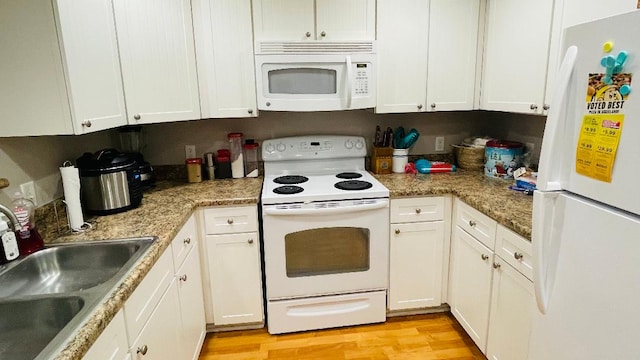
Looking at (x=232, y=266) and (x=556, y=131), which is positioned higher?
(x=556, y=131)

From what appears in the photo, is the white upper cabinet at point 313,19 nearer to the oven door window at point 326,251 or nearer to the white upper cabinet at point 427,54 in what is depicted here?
the white upper cabinet at point 427,54

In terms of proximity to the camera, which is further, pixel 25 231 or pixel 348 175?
pixel 348 175

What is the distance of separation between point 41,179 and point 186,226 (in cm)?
67

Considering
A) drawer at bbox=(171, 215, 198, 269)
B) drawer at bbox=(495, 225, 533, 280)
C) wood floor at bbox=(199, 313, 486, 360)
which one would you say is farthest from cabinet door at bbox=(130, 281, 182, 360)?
drawer at bbox=(495, 225, 533, 280)

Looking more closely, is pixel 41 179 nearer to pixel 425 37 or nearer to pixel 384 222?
pixel 384 222

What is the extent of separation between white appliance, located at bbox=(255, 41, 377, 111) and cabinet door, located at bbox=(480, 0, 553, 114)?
731 mm

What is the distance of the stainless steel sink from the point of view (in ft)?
3.64

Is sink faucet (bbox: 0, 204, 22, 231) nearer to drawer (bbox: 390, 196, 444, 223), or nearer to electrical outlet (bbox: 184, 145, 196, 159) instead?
electrical outlet (bbox: 184, 145, 196, 159)

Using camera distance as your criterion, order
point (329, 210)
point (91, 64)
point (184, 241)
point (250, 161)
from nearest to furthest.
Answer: point (91, 64) → point (184, 241) → point (329, 210) → point (250, 161)

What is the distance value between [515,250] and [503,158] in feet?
2.92

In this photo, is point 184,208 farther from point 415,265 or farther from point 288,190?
point 415,265

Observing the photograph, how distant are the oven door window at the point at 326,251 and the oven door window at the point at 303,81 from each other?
0.84m

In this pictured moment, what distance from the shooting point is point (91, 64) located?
1606mm

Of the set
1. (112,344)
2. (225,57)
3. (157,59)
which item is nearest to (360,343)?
(112,344)
